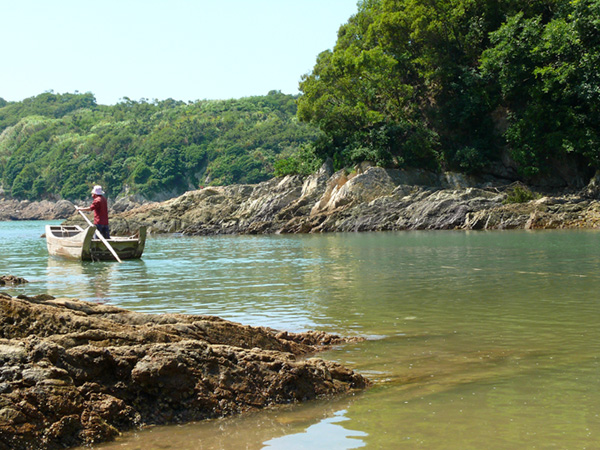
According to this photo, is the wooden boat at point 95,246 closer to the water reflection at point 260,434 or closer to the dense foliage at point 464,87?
the water reflection at point 260,434

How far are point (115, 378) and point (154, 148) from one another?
113771 mm

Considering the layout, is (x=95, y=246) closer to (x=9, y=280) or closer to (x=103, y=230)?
(x=103, y=230)

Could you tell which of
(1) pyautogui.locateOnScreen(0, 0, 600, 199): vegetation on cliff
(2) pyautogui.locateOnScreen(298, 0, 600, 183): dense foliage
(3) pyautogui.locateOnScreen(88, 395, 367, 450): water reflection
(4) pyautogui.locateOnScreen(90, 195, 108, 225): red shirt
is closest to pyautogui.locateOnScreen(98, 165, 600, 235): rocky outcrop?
(1) pyautogui.locateOnScreen(0, 0, 600, 199): vegetation on cliff

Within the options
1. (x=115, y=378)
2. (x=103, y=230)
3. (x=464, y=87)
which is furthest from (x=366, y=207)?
(x=115, y=378)

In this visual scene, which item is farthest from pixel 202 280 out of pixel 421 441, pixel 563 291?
pixel 421 441

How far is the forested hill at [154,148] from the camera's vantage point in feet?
358

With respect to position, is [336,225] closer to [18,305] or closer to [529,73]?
[529,73]

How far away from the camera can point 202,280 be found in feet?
47.9

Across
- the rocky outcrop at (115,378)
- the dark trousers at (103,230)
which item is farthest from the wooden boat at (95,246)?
the rocky outcrop at (115,378)

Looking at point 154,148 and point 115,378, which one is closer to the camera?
point 115,378

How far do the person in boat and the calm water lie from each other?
94.0 inches

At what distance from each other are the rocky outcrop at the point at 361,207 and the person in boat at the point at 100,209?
2029cm

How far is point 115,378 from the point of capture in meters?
4.43

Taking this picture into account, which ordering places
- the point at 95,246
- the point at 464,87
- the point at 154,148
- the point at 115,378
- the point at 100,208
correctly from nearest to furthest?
the point at 115,378 → the point at 100,208 → the point at 95,246 → the point at 464,87 → the point at 154,148
